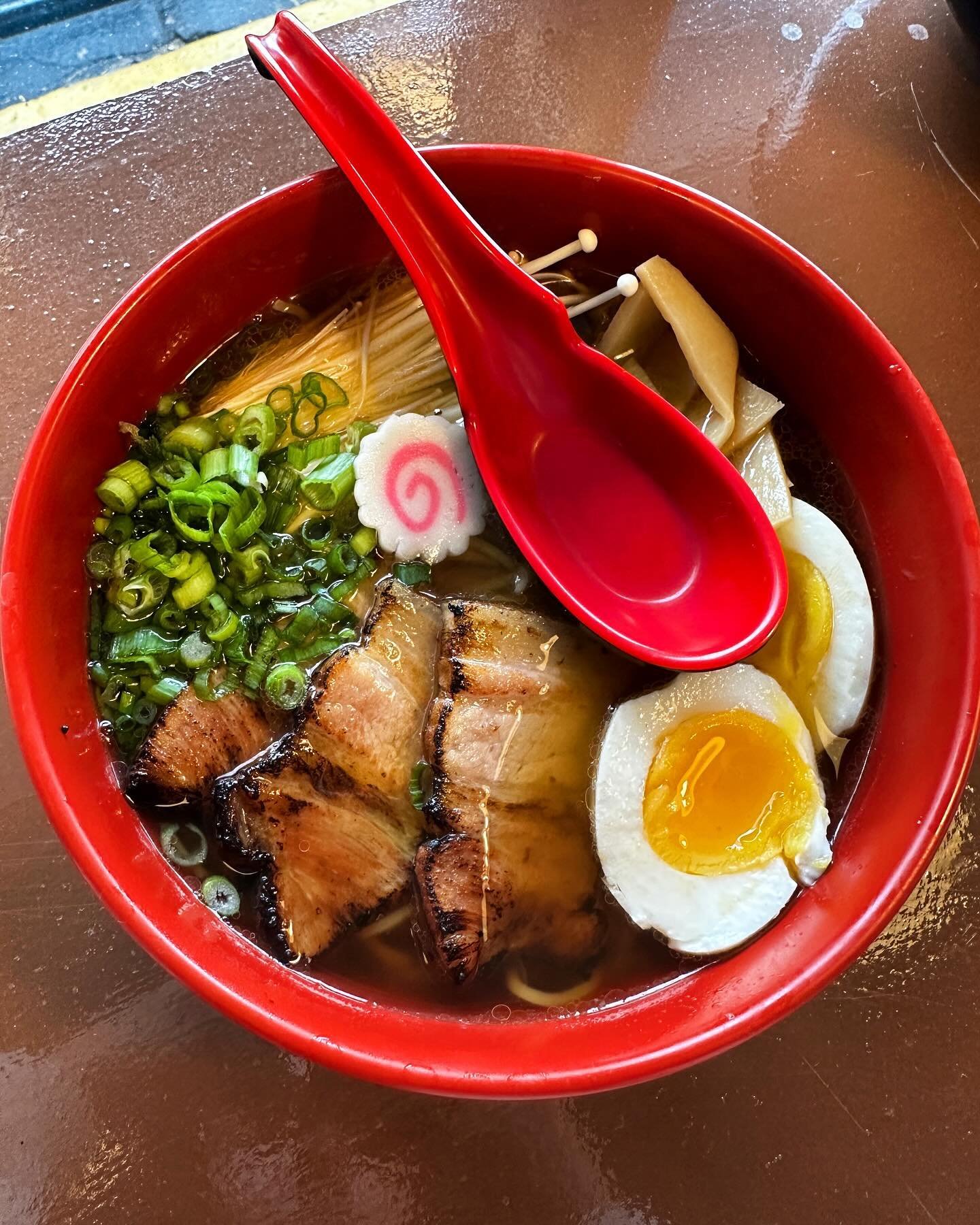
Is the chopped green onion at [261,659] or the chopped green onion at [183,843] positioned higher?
the chopped green onion at [261,659]

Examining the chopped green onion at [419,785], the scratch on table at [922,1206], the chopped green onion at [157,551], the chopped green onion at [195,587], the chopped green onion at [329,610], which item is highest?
the chopped green onion at [157,551]

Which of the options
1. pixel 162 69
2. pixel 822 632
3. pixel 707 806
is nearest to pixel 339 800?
pixel 707 806

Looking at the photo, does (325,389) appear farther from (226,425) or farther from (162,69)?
(162,69)

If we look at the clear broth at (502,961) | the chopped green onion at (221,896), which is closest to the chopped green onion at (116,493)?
the clear broth at (502,961)

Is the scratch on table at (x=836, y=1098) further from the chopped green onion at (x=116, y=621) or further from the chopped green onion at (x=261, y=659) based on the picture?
the chopped green onion at (x=116, y=621)

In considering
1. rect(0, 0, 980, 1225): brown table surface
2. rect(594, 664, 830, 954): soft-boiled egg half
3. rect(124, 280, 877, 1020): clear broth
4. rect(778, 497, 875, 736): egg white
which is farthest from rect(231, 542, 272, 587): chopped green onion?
rect(778, 497, 875, 736): egg white

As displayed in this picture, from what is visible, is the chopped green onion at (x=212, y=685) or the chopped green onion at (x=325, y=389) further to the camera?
the chopped green onion at (x=325, y=389)

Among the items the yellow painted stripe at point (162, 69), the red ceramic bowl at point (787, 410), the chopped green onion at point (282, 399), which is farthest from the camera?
the yellow painted stripe at point (162, 69)

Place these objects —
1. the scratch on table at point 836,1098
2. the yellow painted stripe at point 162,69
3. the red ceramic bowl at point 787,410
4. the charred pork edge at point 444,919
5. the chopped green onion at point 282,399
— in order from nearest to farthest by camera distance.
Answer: the red ceramic bowl at point 787,410 < the charred pork edge at point 444,919 < the scratch on table at point 836,1098 < the chopped green onion at point 282,399 < the yellow painted stripe at point 162,69
